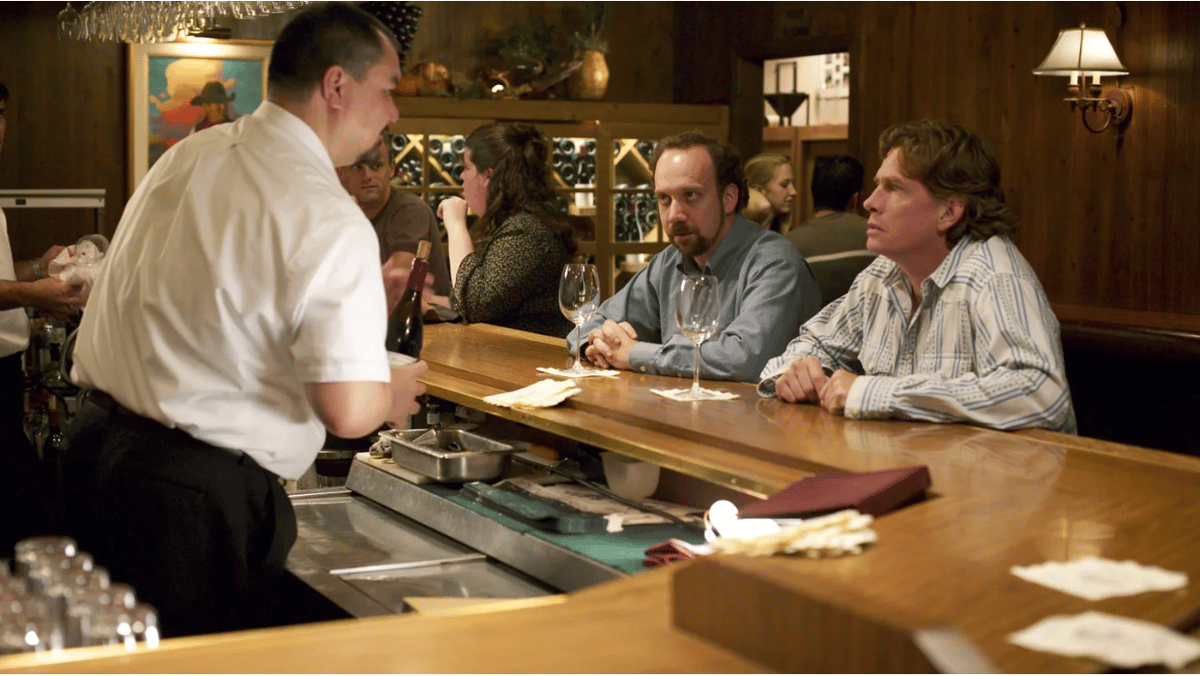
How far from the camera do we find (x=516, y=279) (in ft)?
13.3

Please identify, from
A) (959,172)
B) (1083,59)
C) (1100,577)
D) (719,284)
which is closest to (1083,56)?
(1083,59)

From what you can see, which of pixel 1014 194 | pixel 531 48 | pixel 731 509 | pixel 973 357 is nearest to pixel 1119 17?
pixel 1014 194

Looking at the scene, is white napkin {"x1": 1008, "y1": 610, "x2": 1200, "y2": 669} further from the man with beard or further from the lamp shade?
the lamp shade

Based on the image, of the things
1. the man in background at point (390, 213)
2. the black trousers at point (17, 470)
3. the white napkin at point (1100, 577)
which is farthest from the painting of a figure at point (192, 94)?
Answer: the white napkin at point (1100, 577)

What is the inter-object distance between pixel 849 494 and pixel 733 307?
1.68 metres

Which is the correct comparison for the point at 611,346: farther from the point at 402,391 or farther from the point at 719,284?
the point at 402,391

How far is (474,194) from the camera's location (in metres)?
4.44

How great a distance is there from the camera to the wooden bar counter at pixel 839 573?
1.15 meters

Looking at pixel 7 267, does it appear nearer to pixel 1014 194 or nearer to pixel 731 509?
pixel 731 509

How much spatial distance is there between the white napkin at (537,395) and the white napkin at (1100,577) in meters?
1.23

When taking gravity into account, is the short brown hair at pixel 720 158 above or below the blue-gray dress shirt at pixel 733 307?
above

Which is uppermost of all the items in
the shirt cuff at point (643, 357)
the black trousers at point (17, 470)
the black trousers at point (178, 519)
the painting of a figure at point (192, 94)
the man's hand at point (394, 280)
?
the painting of a figure at point (192, 94)

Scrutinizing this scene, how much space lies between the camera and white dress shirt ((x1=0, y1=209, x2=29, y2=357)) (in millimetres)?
4008

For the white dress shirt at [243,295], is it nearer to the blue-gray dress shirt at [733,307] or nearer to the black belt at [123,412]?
the black belt at [123,412]
